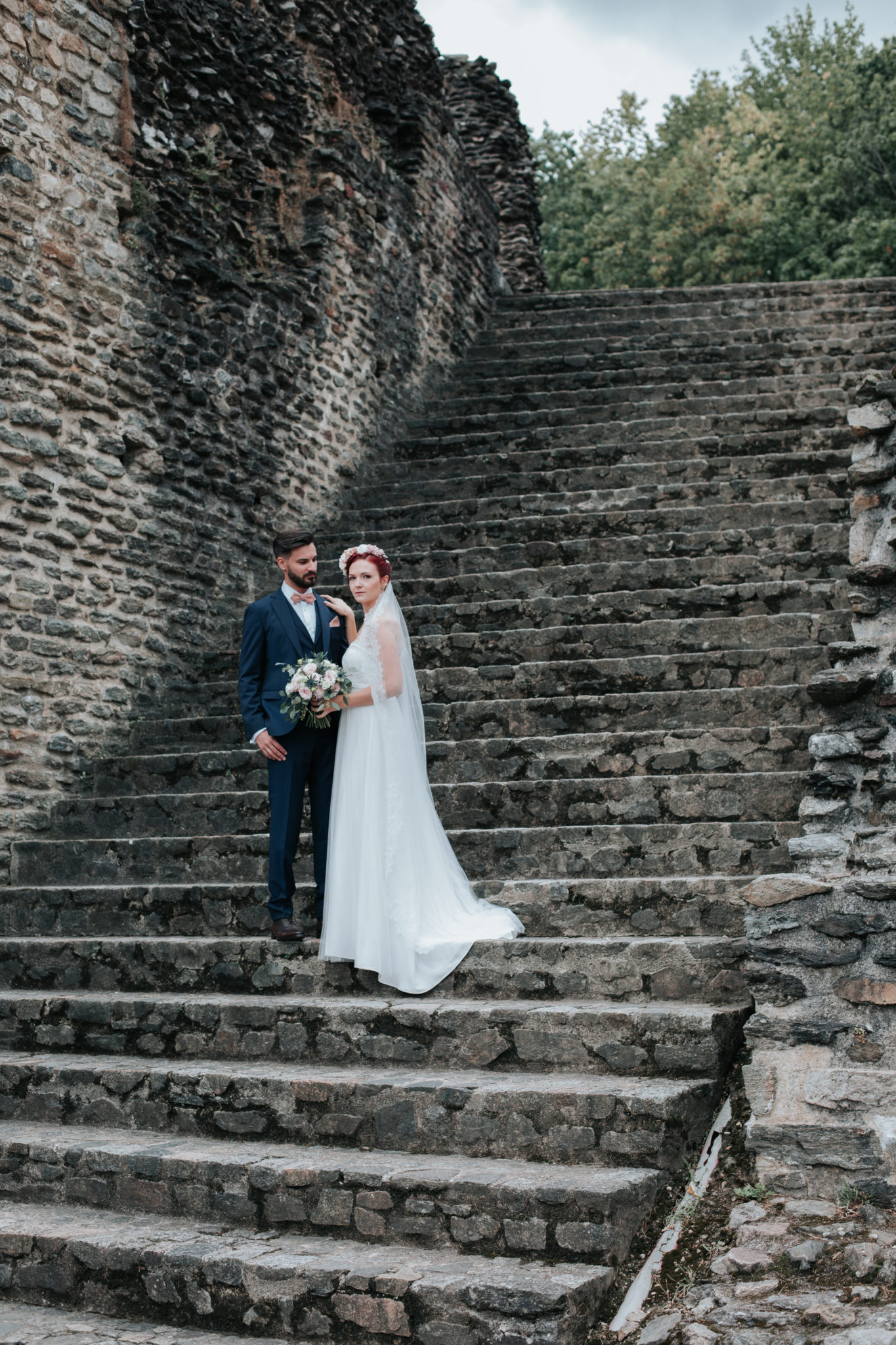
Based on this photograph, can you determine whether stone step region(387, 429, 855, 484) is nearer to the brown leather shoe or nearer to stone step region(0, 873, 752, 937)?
stone step region(0, 873, 752, 937)

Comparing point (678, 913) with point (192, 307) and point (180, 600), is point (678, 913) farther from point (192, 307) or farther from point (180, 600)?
point (192, 307)

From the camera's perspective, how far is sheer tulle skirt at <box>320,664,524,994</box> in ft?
15.2

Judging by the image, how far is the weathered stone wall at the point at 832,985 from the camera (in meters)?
3.48

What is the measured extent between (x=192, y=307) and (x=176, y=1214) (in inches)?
239

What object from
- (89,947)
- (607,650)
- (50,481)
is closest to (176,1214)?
(89,947)

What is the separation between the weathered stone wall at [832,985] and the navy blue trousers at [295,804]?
2015mm

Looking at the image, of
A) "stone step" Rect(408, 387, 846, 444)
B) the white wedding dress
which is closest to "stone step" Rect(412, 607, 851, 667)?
the white wedding dress

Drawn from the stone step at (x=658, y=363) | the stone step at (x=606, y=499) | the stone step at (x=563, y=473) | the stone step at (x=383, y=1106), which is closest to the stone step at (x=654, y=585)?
the stone step at (x=606, y=499)

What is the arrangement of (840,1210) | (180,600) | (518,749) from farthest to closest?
(180,600) → (518,749) → (840,1210)

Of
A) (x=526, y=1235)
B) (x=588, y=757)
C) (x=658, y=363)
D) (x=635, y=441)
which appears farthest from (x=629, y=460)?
(x=526, y=1235)

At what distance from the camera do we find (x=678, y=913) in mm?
4672

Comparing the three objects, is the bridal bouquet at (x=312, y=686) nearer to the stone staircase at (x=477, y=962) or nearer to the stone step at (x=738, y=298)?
the stone staircase at (x=477, y=962)

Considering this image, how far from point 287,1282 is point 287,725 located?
2.21 metres

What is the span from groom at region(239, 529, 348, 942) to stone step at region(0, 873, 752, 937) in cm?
28
